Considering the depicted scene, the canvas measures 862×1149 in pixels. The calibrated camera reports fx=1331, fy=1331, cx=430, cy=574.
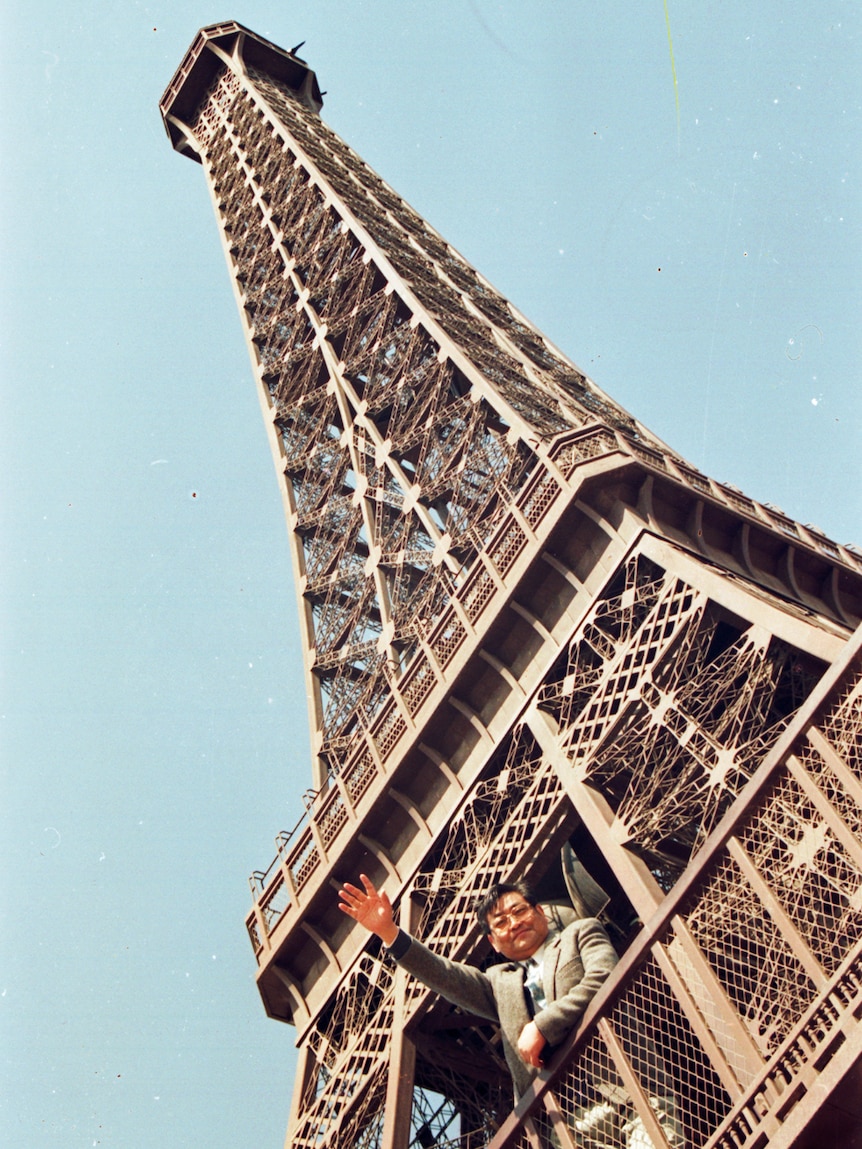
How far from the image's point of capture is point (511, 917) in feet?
47.6

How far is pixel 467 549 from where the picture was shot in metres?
21.2

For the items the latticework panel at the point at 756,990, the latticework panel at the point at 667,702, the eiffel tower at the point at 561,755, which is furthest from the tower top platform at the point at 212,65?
the latticework panel at the point at 756,990

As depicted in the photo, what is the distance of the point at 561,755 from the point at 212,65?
36.5m

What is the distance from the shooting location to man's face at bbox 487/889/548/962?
14.4 metres

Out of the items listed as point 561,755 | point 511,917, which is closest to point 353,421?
point 561,755

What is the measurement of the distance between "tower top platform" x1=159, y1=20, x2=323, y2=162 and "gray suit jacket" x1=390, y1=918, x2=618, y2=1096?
120ft

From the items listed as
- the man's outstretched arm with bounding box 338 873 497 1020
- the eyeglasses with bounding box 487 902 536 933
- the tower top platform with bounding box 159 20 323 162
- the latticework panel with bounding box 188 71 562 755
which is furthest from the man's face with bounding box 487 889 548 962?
the tower top platform with bounding box 159 20 323 162

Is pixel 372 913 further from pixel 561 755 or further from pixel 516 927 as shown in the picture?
pixel 561 755

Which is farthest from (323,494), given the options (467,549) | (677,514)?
(677,514)

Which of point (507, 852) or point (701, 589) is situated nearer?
point (701, 589)

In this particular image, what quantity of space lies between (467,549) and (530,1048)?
9.82 m

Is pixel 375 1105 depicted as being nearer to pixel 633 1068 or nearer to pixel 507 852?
pixel 507 852

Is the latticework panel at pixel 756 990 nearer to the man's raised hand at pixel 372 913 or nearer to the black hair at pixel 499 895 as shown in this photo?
the black hair at pixel 499 895

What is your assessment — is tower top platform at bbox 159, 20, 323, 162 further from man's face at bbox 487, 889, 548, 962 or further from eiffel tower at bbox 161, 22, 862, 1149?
man's face at bbox 487, 889, 548, 962
